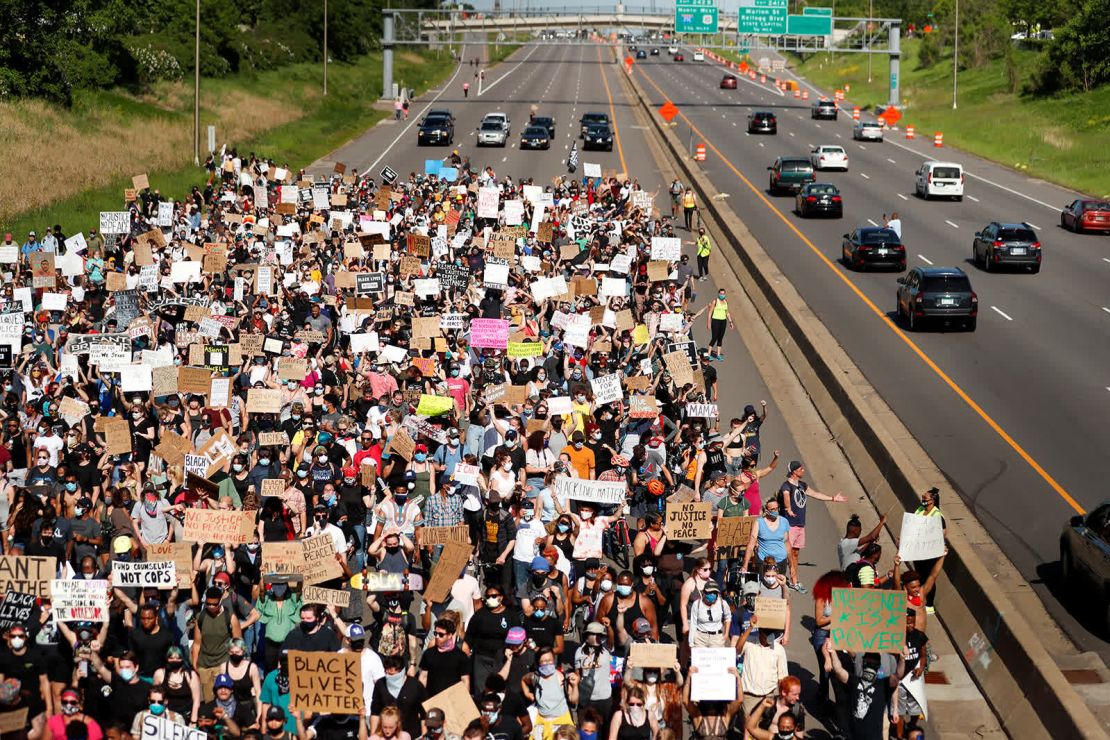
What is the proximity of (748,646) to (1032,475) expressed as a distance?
9.99 metres

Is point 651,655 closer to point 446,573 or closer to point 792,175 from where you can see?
point 446,573

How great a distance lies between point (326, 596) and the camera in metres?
12.9

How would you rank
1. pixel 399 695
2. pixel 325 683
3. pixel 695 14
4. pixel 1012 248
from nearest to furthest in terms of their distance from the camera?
1. pixel 325 683
2. pixel 399 695
3. pixel 1012 248
4. pixel 695 14

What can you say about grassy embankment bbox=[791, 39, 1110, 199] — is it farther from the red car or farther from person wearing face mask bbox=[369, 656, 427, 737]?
person wearing face mask bbox=[369, 656, 427, 737]

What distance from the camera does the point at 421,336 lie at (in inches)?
908

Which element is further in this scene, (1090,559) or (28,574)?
(1090,559)

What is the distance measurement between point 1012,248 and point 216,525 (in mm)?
30021

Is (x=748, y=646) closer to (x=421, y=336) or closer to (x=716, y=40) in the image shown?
(x=421, y=336)

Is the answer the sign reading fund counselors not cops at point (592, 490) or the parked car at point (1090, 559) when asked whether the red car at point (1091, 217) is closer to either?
the parked car at point (1090, 559)

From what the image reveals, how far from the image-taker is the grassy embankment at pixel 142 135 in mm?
49188

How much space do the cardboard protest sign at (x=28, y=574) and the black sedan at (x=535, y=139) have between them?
56.9 meters

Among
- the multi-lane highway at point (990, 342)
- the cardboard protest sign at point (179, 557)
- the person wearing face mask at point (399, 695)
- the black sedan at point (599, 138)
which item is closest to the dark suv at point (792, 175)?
the multi-lane highway at point (990, 342)

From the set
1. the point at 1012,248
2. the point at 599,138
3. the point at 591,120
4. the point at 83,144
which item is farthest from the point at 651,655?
the point at 591,120

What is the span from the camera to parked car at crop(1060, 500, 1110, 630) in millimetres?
15156
